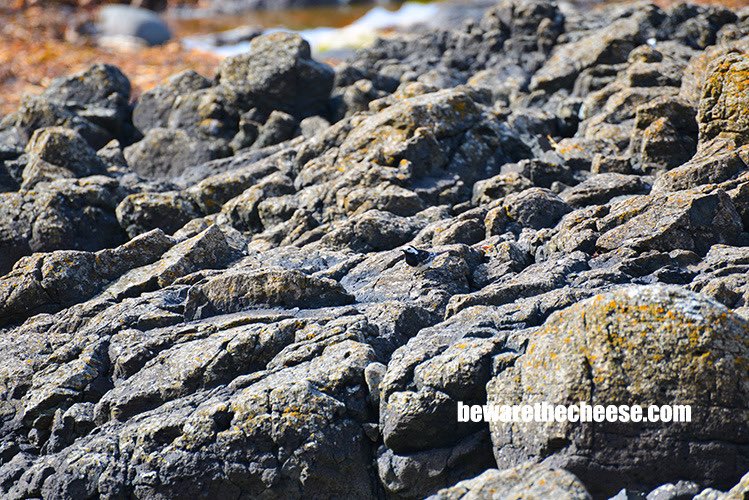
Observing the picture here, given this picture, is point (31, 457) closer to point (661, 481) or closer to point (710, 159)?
point (661, 481)

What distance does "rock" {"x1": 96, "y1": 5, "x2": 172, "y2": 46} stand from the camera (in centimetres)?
7081

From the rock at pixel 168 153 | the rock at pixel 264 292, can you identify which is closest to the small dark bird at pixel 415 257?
the rock at pixel 264 292

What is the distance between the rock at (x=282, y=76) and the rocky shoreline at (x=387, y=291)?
124mm

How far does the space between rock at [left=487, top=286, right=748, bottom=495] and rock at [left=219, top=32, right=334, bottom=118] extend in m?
21.1

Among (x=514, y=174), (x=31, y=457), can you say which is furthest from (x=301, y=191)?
(x=31, y=457)

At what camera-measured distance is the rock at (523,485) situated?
39.6 ft

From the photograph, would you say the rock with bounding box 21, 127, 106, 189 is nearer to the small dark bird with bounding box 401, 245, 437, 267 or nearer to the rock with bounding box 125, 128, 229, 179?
the rock with bounding box 125, 128, 229, 179

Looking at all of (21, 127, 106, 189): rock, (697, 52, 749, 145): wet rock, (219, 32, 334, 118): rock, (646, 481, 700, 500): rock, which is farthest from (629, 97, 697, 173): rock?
(21, 127, 106, 189): rock

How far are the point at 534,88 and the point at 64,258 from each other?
1999cm

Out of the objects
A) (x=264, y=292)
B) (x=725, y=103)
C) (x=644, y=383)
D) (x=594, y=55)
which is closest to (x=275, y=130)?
(x=594, y=55)

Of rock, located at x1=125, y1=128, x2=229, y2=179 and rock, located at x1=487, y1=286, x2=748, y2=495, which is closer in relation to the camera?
rock, located at x1=487, y1=286, x2=748, y2=495

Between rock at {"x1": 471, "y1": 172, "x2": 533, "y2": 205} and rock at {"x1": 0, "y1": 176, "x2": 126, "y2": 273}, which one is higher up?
rock at {"x1": 471, "y1": 172, "x2": 533, "y2": 205}

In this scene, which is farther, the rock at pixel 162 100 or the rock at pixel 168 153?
the rock at pixel 162 100

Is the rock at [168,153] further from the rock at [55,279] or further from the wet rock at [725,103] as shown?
the wet rock at [725,103]
